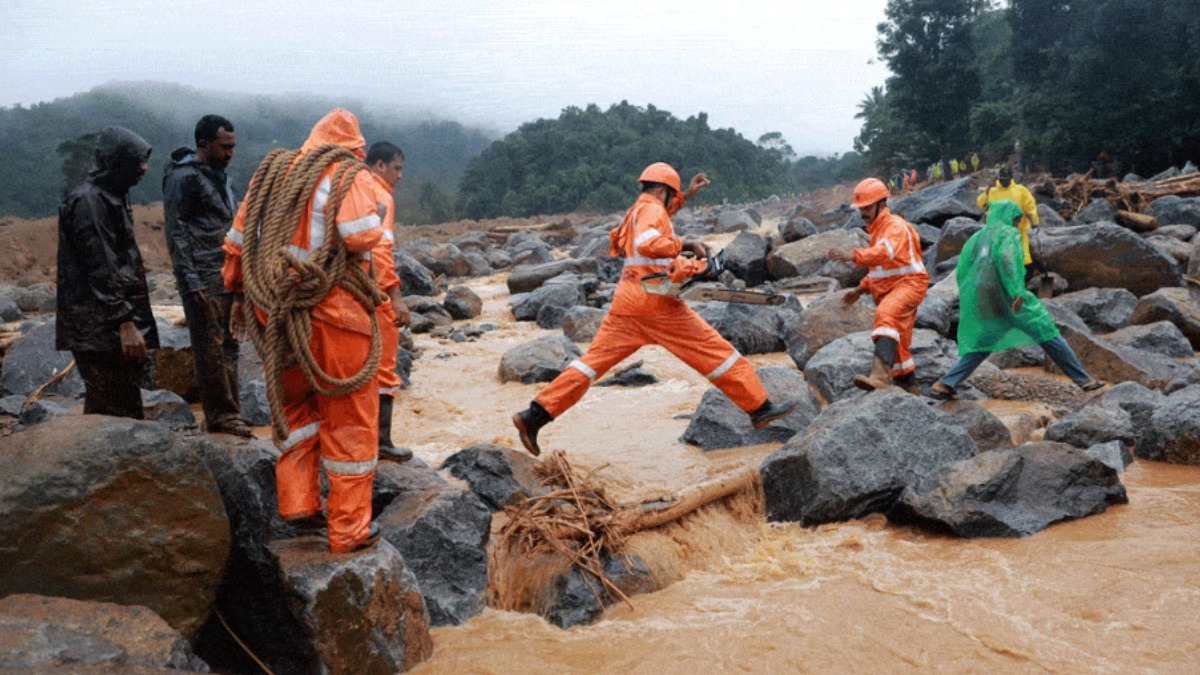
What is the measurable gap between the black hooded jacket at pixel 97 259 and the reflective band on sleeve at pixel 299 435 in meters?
1.54

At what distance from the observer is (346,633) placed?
280 cm

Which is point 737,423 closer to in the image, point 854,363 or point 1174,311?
point 854,363

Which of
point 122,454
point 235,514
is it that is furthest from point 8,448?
point 235,514

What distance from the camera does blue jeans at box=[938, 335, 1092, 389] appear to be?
6.06m

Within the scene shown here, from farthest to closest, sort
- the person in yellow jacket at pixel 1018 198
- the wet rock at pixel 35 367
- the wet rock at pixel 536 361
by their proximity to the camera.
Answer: the person in yellow jacket at pixel 1018 198 < the wet rock at pixel 536 361 < the wet rock at pixel 35 367

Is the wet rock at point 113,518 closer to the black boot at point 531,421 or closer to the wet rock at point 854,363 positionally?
the black boot at point 531,421

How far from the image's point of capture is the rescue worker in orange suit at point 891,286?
19.3ft

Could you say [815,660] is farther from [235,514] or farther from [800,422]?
[800,422]

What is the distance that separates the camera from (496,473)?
4.62 metres

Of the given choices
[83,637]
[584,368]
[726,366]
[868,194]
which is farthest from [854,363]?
[83,637]

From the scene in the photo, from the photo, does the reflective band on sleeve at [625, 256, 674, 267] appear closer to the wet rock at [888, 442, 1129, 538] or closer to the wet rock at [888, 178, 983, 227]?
the wet rock at [888, 442, 1129, 538]

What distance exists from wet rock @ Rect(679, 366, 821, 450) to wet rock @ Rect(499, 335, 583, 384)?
7.96 ft

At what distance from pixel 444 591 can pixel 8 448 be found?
160 cm

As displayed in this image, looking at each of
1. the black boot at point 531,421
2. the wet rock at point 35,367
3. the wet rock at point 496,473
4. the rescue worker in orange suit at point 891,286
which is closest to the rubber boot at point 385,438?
the wet rock at point 496,473
